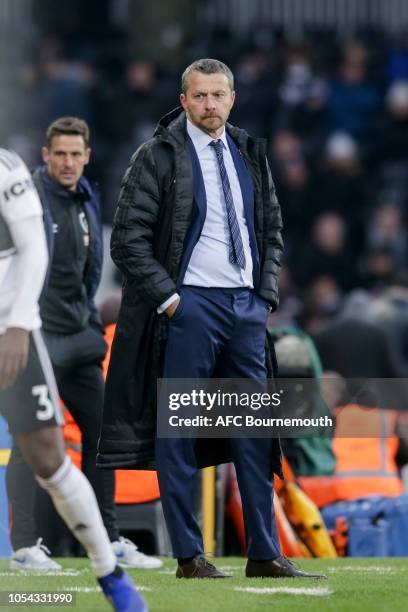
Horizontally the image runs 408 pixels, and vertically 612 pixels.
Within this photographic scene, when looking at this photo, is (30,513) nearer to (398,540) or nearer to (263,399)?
(263,399)

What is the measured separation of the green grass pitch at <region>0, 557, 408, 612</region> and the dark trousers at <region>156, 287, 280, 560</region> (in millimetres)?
190

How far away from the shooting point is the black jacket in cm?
645

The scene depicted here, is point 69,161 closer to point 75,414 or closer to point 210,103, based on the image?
point 75,414

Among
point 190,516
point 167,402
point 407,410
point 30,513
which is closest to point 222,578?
point 190,516

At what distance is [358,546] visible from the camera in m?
8.73

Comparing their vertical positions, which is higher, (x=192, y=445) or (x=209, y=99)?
(x=209, y=99)

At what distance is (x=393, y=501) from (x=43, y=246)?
4.02m

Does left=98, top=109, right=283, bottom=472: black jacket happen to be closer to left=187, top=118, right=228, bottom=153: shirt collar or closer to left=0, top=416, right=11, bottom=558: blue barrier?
left=187, top=118, right=228, bottom=153: shirt collar

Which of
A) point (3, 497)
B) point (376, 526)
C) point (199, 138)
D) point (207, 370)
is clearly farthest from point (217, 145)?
point (376, 526)

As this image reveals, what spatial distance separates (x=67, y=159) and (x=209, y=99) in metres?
1.33

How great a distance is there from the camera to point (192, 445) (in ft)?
→ 21.3

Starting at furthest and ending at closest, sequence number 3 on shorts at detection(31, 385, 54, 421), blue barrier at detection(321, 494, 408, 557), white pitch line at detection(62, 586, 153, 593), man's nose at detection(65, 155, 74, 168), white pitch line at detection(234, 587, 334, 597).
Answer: blue barrier at detection(321, 494, 408, 557), man's nose at detection(65, 155, 74, 168), white pitch line at detection(62, 586, 153, 593), white pitch line at detection(234, 587, 334, 597), number 3 on shorts at detection(31, 385, 54, 421)

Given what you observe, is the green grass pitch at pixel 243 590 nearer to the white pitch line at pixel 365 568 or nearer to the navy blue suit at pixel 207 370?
the white pitch line at pixel 365 568

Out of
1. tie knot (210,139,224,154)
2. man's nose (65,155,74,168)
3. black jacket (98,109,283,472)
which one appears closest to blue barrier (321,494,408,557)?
black jacket (98,109,283,472)
